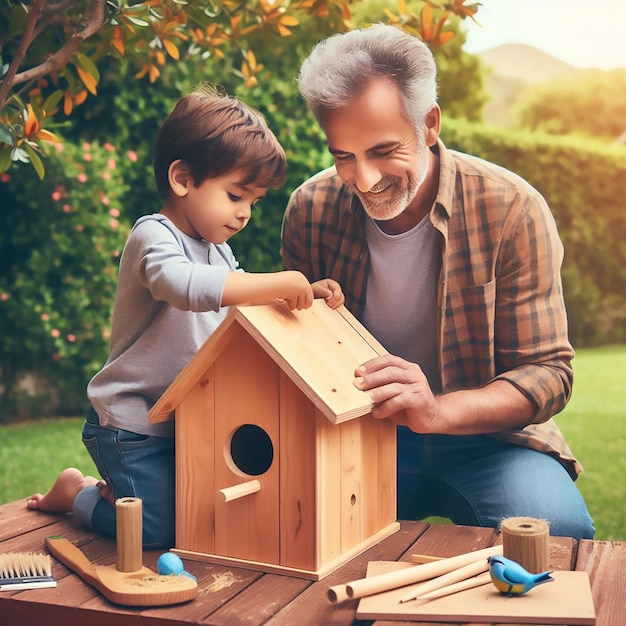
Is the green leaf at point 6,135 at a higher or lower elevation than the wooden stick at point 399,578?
higher

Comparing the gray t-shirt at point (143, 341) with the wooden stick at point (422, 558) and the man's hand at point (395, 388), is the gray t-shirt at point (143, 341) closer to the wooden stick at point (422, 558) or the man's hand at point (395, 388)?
the man's hand at point (395, 388)

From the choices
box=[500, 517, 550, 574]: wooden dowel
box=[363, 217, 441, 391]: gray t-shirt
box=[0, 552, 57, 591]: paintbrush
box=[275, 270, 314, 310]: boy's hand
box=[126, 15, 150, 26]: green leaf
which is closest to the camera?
box=[500, 517, 550, 574]: wooden dowel

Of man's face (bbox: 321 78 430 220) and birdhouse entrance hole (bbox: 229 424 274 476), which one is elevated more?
man's face (bbox: 321 78 430 220)

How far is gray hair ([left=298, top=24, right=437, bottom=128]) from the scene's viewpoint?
252cm

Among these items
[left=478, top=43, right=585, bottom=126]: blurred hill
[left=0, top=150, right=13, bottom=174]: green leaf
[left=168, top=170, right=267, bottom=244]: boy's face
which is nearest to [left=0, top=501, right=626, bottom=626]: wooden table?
[left=168, top=170, right=267, bottom=244]: boy's face

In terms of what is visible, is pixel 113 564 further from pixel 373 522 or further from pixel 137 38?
pixel 137 38

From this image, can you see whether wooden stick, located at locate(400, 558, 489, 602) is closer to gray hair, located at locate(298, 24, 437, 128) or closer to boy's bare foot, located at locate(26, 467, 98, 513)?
boy's bare foot, located at locate(26, 467, 98, 513)

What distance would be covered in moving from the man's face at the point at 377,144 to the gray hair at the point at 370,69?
0.03 m

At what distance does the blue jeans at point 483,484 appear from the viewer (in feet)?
8.32

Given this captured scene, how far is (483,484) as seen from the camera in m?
2.66

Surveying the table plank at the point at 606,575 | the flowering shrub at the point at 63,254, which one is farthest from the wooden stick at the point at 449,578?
the flowering shrub at the point at 63,254

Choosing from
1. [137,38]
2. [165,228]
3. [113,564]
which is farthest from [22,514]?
[137,38]

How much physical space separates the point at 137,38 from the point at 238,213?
708 millimetres

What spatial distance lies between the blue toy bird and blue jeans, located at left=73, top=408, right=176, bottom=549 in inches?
33.0
